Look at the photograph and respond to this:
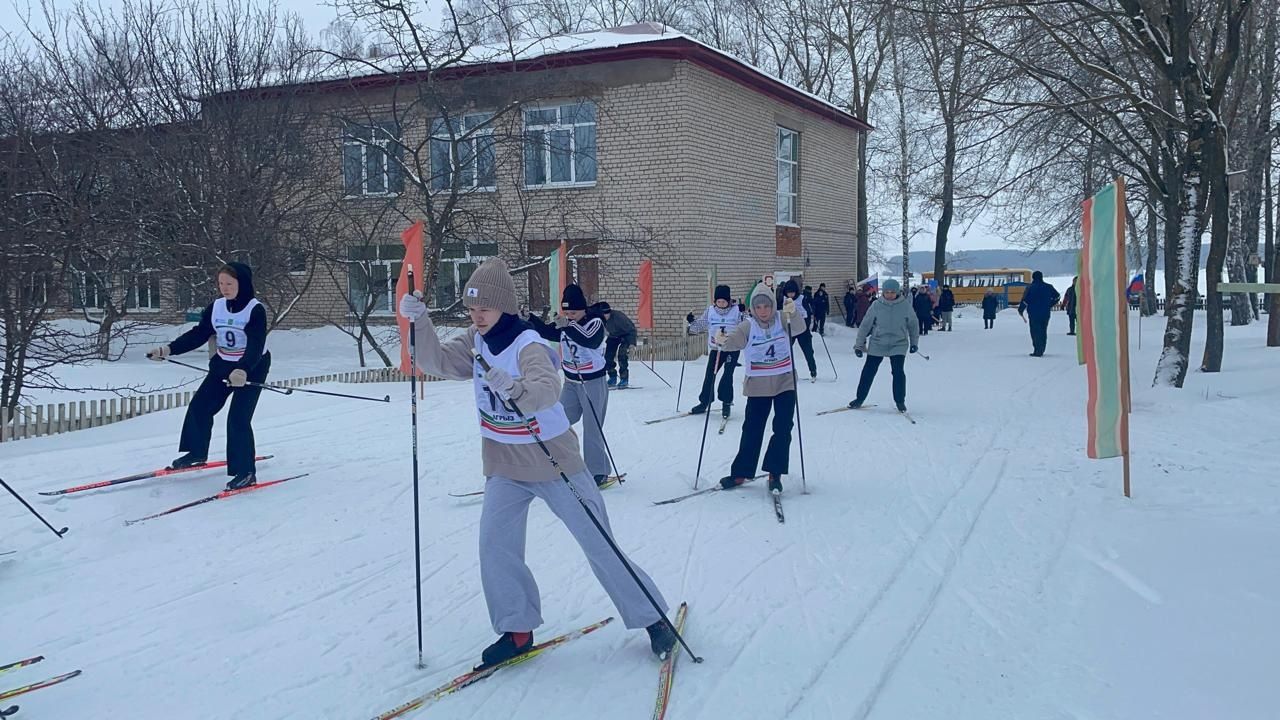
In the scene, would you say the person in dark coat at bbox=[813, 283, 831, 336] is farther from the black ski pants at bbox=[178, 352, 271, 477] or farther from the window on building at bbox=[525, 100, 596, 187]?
the black ski pants at bbox=[178, 352, 271, 477]

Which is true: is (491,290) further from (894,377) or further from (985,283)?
(985,283)

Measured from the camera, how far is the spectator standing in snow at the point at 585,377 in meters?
8.16

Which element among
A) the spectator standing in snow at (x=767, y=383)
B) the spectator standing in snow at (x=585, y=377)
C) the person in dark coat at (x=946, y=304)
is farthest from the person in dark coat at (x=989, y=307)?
the spectator standing in snow at (x=585, y=377)

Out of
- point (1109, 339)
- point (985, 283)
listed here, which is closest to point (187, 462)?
point (1109, 339)

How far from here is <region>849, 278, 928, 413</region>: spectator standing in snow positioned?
11953mm

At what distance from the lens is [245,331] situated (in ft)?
25.7

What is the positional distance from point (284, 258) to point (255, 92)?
333cm

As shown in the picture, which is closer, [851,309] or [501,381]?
[501,381]

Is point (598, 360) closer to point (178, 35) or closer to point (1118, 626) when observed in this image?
point (1118, 626)

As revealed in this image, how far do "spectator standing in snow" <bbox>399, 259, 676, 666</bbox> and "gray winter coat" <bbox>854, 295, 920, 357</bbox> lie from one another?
813cm

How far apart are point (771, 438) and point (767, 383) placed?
469 mm

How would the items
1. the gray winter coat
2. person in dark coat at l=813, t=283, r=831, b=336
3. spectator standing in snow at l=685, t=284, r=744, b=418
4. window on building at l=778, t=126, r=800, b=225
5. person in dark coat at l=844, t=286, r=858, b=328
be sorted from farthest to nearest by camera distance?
1. person in dark coat at l=844, t=286, r=858, b=328
2. window on building at l=778, t=126, r=800, b=225
3. person in dark coat at l=813, t=283, r=831, b=336
4. the gray winter coat
5. spectator standing in snow at l=685, t=284, r=744, b=418

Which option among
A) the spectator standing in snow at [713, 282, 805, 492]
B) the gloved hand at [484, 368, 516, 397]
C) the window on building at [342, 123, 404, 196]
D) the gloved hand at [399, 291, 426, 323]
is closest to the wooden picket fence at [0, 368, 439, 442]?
the spectator standing in snow at [713, 282, 805, 492]

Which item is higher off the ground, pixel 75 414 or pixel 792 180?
pixel 792 180
